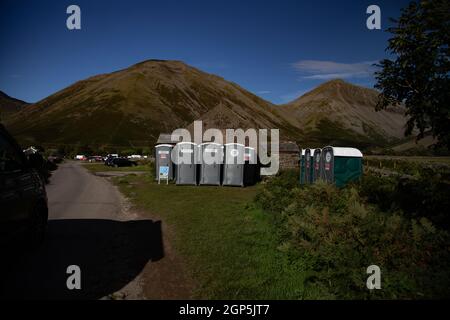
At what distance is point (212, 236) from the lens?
7352 millimetres

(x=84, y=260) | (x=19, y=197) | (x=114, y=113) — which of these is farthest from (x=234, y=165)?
(x=114, y=113)

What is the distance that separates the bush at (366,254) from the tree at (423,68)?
1860mm

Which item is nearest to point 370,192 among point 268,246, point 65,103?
point 268,246

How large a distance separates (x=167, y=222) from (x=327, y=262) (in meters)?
4.99

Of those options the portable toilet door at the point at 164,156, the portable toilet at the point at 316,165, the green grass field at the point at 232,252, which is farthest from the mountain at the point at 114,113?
the green grass field at the point at 232,252

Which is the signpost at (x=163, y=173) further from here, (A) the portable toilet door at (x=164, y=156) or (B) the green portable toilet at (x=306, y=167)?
(B) the green portable toilet at (x=306, y=167)

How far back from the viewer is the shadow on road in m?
4.49

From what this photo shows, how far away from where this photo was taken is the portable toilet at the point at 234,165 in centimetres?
1817

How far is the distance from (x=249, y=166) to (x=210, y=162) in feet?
9.00

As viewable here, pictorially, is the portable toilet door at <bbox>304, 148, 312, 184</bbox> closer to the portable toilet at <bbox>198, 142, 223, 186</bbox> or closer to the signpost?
the portable toilet at <bbox>198, 142, 223, 186</bbox>

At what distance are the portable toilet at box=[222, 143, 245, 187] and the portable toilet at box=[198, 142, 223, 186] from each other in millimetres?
369

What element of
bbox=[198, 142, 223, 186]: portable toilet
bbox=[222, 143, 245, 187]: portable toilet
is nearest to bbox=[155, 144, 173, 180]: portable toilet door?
bbox=[198, 142, 223, 186]: portable toilet

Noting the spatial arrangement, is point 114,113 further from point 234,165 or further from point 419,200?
point 419,200
